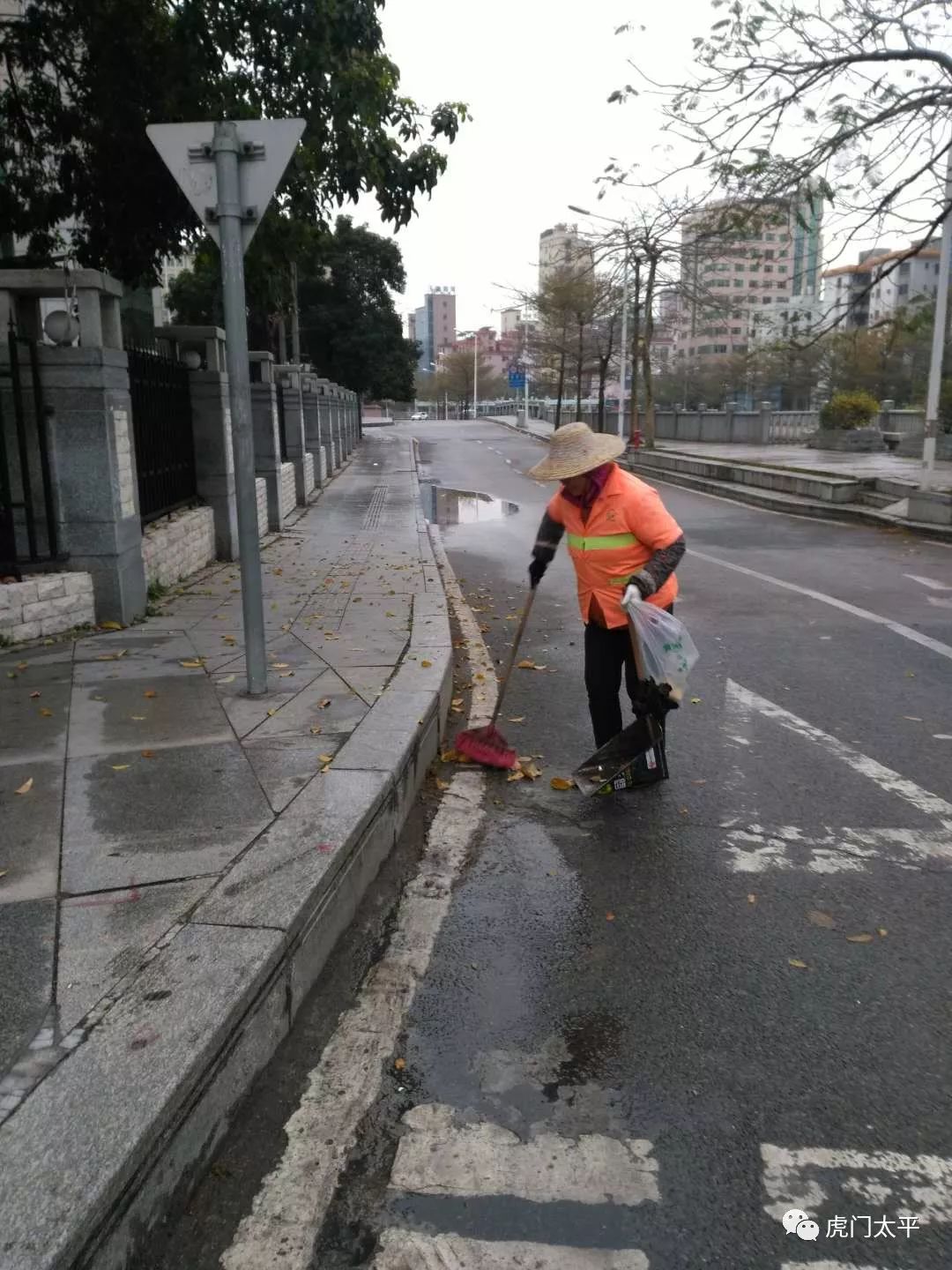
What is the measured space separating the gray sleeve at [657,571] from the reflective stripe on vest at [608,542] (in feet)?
0.42

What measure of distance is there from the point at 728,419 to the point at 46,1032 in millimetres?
41086

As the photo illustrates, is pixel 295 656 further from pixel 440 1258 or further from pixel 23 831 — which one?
pixel 440 1258

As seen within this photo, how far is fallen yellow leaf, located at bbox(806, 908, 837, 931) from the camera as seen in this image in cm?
364

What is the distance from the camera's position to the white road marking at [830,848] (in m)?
4.13

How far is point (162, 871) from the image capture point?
3.59m

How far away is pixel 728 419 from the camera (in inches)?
1614

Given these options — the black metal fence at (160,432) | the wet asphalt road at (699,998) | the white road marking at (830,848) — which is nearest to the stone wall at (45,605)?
the black metal fence at (160,432)

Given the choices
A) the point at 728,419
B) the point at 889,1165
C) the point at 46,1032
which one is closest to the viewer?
the point at 889,1165

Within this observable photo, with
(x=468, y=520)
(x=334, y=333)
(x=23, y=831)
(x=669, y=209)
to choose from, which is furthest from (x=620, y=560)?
(x=334, y=333)

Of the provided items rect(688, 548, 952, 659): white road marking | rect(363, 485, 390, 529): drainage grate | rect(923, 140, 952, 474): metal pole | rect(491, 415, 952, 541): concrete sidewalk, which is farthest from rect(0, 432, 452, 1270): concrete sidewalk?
rect(923, 140, 952, 474): metal pole

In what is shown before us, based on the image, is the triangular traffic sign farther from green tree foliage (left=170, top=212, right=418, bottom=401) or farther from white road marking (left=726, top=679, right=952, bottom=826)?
green tree foliage (left=170, top=212, right=418, bottom=401)

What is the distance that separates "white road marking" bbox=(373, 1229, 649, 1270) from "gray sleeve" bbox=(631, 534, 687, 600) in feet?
9.19

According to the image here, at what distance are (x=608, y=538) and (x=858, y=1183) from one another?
285 centimetres

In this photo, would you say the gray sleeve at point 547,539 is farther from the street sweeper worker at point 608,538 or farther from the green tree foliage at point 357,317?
the green tree foliage at point 357,317
